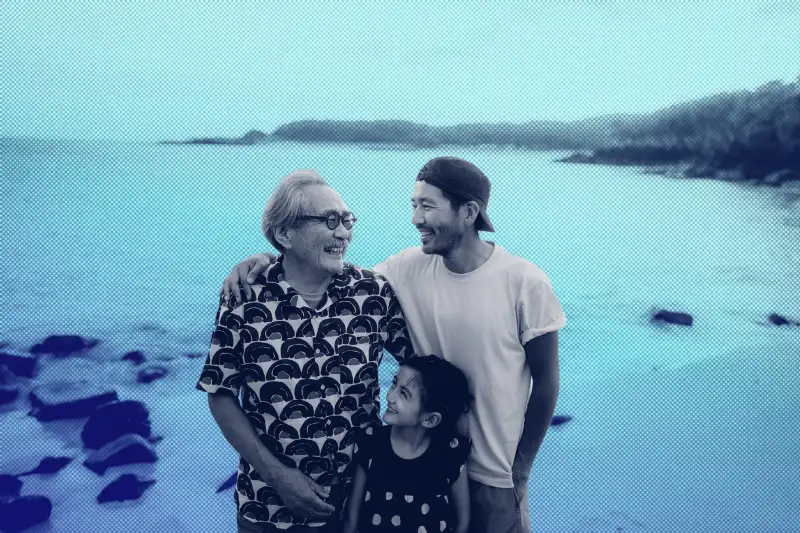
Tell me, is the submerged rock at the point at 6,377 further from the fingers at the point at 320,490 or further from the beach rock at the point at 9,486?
the fingers at the point at 320,490

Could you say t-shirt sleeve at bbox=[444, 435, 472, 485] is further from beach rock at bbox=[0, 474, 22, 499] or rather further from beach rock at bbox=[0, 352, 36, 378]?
beach rock at bbox=[0, 352, 36, 378]

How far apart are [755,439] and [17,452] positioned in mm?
4841

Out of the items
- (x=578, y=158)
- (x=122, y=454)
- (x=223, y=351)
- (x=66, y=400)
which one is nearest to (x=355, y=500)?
(x=223, y=351)

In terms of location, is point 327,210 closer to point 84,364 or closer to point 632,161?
point 84,364

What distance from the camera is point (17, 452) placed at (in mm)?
4168

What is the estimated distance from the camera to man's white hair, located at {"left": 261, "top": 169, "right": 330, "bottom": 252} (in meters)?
1.56

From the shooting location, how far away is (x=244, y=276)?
5.16 ft

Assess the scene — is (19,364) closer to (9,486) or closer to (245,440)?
(9,486)

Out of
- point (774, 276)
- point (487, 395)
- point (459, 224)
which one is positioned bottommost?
point (774, 276)

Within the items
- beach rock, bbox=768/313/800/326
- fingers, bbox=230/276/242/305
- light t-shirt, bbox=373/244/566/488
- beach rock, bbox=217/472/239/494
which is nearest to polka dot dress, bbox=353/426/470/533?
light t-shirt, bbox=373/244/566/488

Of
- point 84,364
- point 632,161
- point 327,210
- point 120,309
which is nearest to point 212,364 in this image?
point 327,210

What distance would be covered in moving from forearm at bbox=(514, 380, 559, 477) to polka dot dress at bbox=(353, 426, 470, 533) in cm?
21

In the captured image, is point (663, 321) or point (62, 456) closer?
point (62, 456)

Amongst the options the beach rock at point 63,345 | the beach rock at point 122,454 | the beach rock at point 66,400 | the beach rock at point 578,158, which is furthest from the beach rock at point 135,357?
the beach rock at point 578,158
